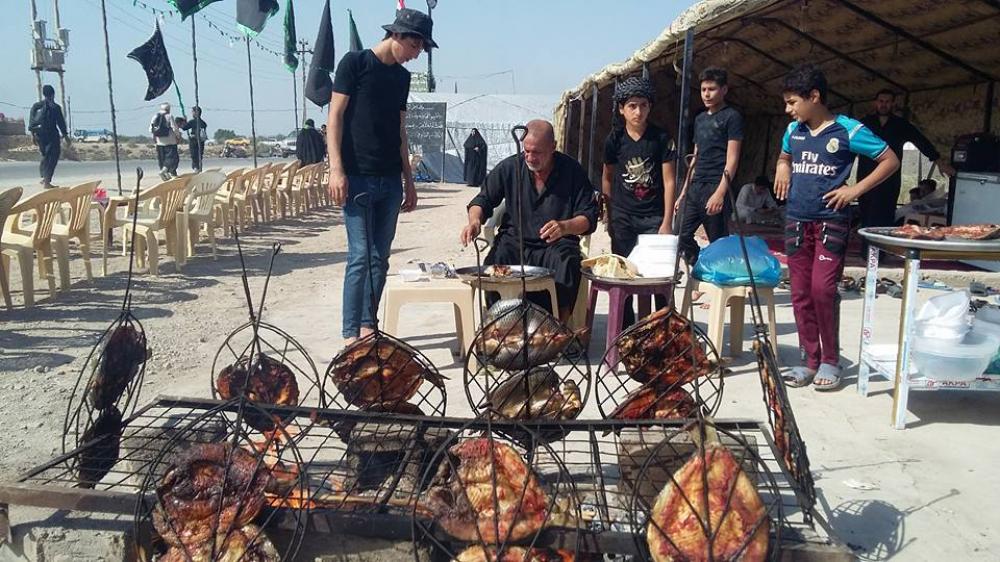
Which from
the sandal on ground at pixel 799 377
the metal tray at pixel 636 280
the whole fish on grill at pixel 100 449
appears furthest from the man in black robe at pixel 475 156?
the whole fish on grill at pixel 100 449

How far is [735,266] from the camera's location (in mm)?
5340

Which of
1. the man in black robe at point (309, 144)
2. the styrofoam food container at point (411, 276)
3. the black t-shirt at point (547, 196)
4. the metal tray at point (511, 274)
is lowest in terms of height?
the styrofoam food container at point (411, 276)

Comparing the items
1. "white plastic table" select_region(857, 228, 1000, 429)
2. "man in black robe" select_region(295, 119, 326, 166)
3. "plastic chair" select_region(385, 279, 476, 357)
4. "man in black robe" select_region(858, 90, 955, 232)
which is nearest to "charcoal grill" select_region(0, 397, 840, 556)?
"white plastic table" select_region(857, 228, 1000, 429)

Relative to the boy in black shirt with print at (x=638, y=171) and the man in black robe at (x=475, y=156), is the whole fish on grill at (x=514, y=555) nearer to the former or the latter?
the boy in black shirt with print at (x=638, y=171)

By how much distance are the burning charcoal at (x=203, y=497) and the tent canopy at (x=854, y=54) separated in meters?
6.20

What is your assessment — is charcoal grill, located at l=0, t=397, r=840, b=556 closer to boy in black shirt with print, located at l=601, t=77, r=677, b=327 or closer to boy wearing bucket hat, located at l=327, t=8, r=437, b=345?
boy wearing bucket hat, located at l=327, t=8, r=437, b=345

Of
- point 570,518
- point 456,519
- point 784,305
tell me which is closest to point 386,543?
point 456,519

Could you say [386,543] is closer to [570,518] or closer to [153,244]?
[570,518]

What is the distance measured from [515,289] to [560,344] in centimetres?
192

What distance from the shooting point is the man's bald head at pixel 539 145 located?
5.29m

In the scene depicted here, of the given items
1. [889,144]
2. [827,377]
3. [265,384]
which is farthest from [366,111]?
[889,144]

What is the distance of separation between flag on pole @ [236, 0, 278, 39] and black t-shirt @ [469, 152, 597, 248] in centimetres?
1218

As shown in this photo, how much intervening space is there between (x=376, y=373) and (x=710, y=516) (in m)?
1.56

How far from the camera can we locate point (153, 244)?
883cm
